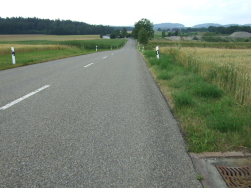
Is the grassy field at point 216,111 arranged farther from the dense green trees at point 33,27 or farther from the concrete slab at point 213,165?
the dense green trees at point 33,27

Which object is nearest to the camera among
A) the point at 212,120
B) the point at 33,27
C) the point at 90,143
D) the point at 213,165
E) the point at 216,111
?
the point at 213,165

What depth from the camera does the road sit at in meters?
2.56

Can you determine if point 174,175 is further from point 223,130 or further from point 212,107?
point 212,107

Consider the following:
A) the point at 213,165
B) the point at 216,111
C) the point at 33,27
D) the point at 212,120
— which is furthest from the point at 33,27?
the point at 213,165

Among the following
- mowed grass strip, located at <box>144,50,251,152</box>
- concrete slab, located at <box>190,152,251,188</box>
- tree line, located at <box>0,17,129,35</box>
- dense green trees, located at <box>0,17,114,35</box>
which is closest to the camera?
concrete slab, located at <box>190,152,251,188</box>

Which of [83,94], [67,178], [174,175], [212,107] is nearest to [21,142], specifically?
[67,178]

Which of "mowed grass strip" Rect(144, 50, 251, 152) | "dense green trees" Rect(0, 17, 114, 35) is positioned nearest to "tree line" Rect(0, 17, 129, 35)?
"dense green trees" Rect(0, 17, 114, 35)

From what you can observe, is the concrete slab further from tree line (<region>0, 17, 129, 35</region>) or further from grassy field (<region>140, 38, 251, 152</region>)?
tree line (<region>0, 17, 129, 35</region>)

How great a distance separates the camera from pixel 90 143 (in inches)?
132

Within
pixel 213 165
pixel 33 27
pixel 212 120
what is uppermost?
pixel 33 27

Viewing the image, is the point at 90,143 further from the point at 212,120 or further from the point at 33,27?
the point at 33,27

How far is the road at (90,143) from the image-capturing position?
2.56m

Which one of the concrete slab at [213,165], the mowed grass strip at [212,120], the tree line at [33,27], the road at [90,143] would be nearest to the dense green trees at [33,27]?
the tree line at [33,27]

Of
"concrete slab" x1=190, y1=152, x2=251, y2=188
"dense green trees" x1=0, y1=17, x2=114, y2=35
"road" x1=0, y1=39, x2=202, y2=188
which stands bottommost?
"concrete slab" x1=190, y1=152, x2=251, y2=188
